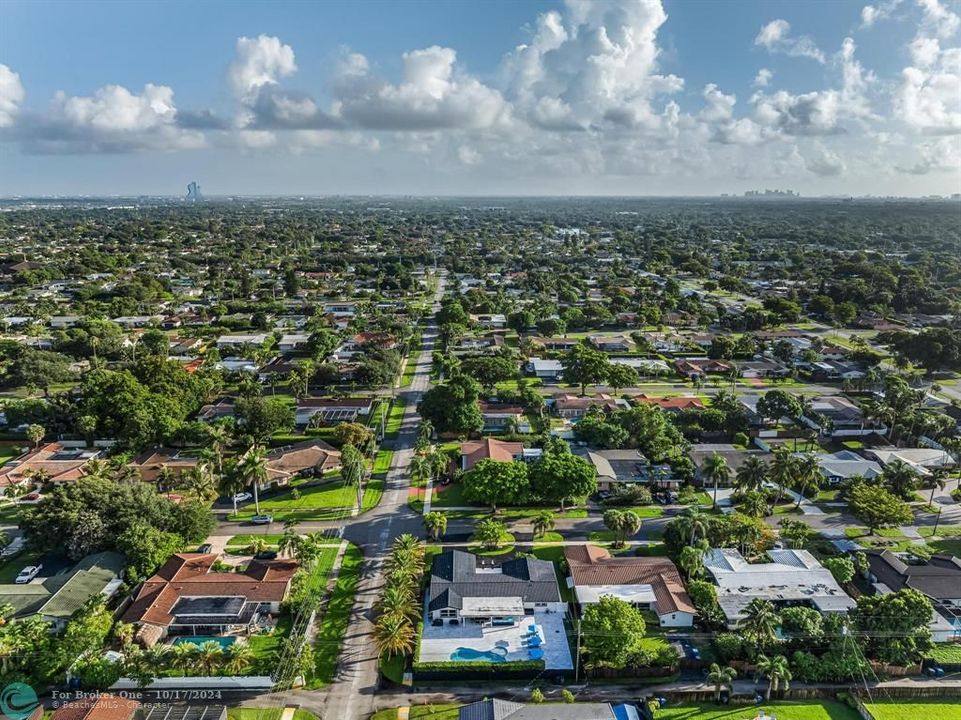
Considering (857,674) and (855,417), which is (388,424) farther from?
(855,417)

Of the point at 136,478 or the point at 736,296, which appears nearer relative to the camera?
the point at 136,478

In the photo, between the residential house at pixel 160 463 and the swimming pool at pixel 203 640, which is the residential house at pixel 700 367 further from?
the swimming pool at pixel 203 640

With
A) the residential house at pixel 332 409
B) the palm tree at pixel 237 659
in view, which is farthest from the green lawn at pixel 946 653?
the residential house at pixel 332 409

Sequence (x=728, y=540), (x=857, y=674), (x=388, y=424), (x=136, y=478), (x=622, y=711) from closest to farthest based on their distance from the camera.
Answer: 1. (x=622, y=711)
2. (x=857, y=674)
3. (x=728, y=540)
4. (x=136, y=478)
5. (x=388, y=424)

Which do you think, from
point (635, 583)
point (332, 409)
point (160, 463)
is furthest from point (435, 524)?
point (332, 409)

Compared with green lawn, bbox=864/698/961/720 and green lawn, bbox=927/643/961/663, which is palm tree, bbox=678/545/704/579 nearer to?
green lawn, bbox=864/698/961/720

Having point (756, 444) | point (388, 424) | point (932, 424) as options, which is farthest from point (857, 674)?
point (388, 424)

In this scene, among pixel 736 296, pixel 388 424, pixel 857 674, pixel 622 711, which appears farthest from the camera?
pixel 736 296
